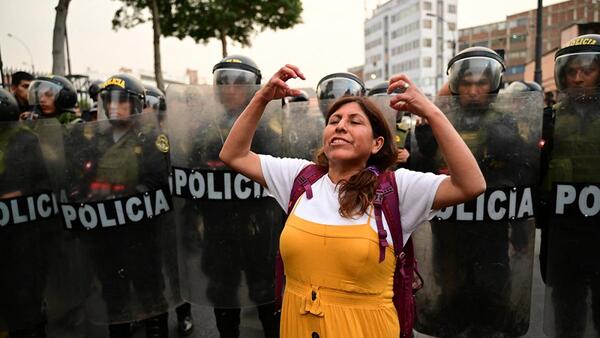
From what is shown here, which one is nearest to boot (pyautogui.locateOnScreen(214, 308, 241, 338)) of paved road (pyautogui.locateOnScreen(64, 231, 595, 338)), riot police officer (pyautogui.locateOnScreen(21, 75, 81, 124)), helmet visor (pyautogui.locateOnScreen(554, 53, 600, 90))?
paved road (pyautogui.locateOnScreen(64, 231, 595, 338))

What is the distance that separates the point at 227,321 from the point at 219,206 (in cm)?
80

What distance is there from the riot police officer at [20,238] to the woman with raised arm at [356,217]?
1889 mm

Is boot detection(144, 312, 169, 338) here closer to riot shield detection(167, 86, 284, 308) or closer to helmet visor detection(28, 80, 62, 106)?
riot shield detection(167, 86, 284, 308)

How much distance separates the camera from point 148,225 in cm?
302

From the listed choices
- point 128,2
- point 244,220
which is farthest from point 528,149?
point 128,2

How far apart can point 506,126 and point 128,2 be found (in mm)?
14763

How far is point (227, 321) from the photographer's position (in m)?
3.13

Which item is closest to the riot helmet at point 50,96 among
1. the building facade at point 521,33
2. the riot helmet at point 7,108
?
the riot helmet at point 7,108

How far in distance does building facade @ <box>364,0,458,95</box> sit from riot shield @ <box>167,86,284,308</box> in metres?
66.0

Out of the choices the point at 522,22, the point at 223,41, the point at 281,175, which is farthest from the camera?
the point at 522,22

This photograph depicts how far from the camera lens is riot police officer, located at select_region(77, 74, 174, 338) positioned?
288 cm

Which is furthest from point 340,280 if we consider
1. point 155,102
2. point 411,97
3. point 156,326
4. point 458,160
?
point 155,102

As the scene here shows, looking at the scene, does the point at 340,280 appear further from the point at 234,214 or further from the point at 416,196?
the point at 234,214

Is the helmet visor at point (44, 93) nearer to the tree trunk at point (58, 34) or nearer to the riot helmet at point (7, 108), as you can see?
the riot helmet at point (7, 108)
